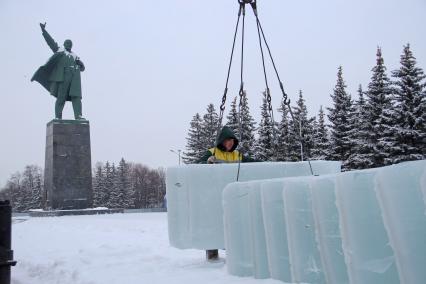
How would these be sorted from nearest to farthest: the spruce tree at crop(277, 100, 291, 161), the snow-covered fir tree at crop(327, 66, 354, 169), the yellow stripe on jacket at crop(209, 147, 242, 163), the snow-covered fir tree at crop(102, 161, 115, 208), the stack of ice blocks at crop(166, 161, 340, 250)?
the stack of ice blocks at crop(166, 161, 340, 250)
the yellow stripe on jacket at crop(209, 147, 242, 163)
the snow-covered fir tree at crop(327, 66, 354, 169)
the spruce tree at crop(277, 100, 291, 161)
the snow-covered fir tree at crop(102, 161, 115, 208)

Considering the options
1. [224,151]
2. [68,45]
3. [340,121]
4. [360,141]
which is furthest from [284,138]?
[224,151]

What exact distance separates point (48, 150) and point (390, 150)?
21017mm

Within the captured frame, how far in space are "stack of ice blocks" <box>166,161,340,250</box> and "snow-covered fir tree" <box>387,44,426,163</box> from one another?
26123mm

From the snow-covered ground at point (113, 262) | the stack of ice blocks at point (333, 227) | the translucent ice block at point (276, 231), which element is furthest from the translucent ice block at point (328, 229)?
the snow-covered ground at point (113, 262)

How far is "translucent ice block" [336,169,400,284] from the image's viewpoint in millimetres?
2521

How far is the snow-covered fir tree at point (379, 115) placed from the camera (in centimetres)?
2956

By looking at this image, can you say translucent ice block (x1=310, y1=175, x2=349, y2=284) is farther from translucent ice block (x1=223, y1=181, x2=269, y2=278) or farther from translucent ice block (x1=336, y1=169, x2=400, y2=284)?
translucent ice block (x1=223, y1=181, x2=269, y2=278)

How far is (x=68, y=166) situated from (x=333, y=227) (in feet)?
61.9

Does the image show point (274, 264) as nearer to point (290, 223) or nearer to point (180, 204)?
point (290, 223)

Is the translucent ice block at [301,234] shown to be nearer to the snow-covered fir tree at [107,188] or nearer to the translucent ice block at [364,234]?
the translucent ice block at [364,234]

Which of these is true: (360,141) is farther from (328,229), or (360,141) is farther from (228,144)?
(328,229)

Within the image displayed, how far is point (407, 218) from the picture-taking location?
2.33 meters

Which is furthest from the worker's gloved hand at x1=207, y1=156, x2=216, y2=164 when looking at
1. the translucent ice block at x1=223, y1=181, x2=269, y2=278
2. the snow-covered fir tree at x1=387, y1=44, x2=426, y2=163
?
the snow-covered fir tree at x1=387, y1=44, x2=426, y2=163

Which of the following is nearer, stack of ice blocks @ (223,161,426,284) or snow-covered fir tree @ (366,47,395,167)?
stack of ice blocks @ (223,161,426,284)
